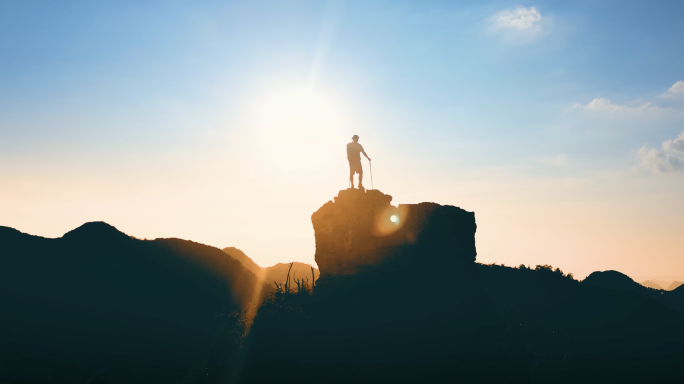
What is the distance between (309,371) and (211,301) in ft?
158

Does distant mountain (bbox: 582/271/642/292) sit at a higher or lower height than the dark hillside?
higher

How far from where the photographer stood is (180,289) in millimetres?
63250

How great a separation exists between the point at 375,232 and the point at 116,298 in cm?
4981

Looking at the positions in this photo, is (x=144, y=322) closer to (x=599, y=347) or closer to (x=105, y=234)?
(x=105, y=234)

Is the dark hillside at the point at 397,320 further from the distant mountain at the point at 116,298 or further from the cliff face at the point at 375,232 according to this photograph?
the distant mountain at the point at 116,298

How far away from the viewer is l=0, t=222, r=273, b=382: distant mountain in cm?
4738

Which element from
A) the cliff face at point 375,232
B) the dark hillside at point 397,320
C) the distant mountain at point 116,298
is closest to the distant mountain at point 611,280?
the dark hillside at point 397,320

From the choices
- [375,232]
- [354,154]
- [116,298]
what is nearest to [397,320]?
[375,232]

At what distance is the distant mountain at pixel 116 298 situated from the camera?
4738cm

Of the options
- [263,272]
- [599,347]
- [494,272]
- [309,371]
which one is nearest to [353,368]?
[309,371]

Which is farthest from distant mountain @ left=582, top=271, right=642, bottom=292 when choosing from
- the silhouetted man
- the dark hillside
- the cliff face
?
the silhouetted man

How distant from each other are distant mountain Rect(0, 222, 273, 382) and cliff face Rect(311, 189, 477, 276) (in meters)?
30.6

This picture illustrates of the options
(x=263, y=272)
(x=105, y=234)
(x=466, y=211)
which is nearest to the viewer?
(x=466, y=211)

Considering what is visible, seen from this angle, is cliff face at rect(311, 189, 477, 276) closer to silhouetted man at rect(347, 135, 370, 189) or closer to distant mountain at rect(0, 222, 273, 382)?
silhouetted man at rect(347, 135, 370, 189)
